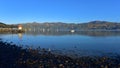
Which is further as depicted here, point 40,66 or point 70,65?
point 70,65

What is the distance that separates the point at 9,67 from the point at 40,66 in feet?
7.17

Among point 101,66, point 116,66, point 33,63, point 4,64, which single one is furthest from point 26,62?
point 116,66

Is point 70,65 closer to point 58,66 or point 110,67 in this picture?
point 58,66

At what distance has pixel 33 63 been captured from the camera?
18.7m

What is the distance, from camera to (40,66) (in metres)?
17.5

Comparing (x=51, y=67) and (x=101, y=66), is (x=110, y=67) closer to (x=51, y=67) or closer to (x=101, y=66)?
(x=101, y=66)

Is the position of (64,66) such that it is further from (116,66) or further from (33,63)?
(116,66)

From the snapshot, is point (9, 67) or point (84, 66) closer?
point (9, 67)

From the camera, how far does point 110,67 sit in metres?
18.5

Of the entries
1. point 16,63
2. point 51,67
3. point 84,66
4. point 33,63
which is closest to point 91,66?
point 84,66

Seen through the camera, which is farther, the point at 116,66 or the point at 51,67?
the point at 116,66

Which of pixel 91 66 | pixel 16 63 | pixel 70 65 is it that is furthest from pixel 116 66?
pixel 16 63

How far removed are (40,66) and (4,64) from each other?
2.70 m

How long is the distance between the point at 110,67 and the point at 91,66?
1.43 meters
